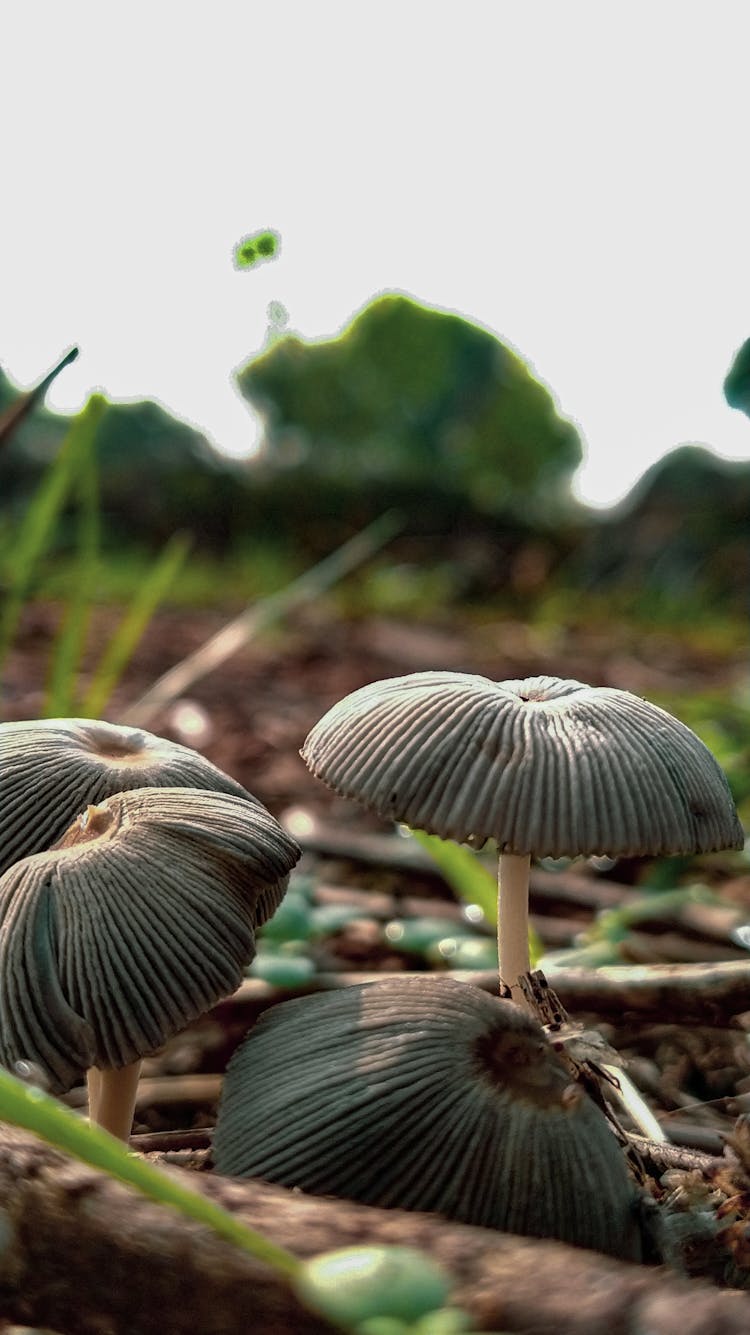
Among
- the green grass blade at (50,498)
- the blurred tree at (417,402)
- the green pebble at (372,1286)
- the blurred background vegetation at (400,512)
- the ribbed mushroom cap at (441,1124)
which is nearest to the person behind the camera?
the green pebble at (372,1286)

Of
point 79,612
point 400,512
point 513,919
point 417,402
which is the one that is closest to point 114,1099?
point 513,919

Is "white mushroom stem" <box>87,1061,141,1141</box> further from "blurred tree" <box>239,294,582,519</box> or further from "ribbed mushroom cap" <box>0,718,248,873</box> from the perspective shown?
"blurred tree" <box>239,294,582,519</box>

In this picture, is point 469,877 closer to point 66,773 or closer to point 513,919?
point 513,919

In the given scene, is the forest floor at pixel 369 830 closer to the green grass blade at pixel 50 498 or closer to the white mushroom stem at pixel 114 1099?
the white mushroom stem at pixel 114 1099

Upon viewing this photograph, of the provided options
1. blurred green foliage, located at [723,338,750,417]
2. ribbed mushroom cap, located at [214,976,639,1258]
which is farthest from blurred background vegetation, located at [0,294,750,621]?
ribbed mushroom cap, located at [214,976,639,1258]

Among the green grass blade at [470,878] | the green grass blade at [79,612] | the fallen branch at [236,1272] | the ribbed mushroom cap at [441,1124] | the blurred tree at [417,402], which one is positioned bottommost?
the fallen branch at [236,1272]

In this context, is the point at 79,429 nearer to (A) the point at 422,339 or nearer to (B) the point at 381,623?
(B) the point at 381,623

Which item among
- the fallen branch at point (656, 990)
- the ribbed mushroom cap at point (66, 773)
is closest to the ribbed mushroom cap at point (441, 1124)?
the ribbed mushroom cap at point (66, 773)
